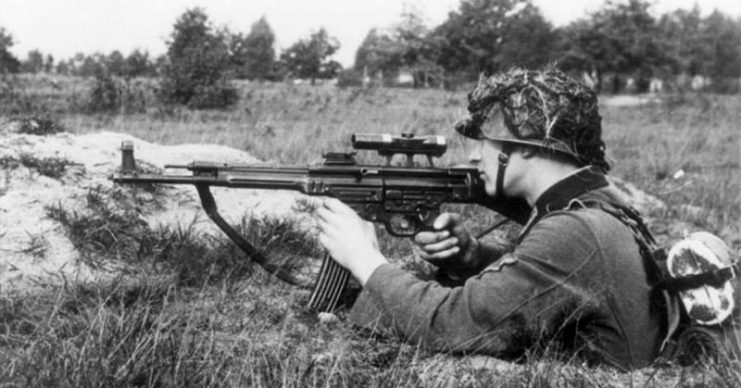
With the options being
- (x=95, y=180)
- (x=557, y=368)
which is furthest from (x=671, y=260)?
(x=95, y=180)

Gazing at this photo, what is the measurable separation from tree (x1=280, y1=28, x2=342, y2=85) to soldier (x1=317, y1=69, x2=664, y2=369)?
58188 millimetres

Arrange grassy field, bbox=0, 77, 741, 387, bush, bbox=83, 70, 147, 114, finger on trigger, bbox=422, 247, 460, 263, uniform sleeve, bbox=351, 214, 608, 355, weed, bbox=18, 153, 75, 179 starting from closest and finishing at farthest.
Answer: grassy field, bbox=0, 77, 741, 387 < uniform sleeve, bbox=351, 214, 608, 355 < finger on trigger, bbox=422, 247, 460, 263 < weed, bbox=18, 153, 75, 179 < bush, bbox=83, 70, 147, 114

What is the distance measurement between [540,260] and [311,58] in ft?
206

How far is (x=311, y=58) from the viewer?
65.1 meters

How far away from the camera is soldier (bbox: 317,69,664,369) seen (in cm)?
361

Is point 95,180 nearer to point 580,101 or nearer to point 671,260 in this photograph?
point 580,101

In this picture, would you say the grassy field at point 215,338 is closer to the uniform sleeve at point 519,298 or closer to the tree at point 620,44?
the uniform sleeve at point 519,298

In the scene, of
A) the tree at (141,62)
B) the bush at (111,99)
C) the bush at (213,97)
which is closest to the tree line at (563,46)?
the tree at (141,62)

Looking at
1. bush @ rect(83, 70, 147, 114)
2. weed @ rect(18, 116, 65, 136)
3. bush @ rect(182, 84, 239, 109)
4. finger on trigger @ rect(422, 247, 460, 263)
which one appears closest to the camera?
finger on trigger @ rect(422, 247, 460, 263)

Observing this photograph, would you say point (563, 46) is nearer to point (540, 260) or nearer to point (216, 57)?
point (216, 57)

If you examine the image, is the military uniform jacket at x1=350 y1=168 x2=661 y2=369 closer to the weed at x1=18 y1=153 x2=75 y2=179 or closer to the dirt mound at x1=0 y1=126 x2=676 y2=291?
the dirt mound at x1=0 y1=126 x2=676 y2=291

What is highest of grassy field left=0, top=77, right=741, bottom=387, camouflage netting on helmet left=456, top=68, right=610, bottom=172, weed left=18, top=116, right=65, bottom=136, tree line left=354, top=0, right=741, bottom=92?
tree line left=354, top=0, right=741, bottom=92

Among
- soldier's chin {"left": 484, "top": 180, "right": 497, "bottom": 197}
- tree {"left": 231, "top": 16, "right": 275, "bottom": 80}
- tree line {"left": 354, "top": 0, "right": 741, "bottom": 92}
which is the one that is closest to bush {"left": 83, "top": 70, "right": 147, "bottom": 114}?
soldier's chin {"left": 484, "top": 180, "right": 497, "bottom": 197}

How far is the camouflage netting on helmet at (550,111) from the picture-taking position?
3.96 meters
